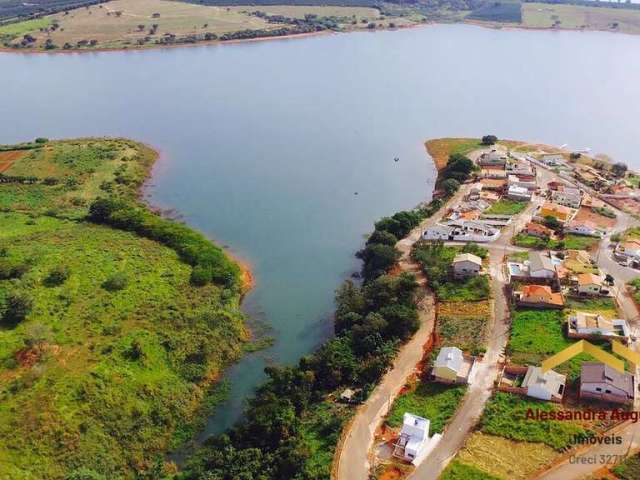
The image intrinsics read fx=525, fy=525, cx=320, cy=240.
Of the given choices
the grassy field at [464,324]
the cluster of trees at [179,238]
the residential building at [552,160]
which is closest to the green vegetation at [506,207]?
the residential building at [552,160]

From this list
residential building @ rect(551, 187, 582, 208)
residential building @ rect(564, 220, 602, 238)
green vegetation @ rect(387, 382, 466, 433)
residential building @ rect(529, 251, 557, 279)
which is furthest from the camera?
residential building @ rect(551, 187, 582, 208)

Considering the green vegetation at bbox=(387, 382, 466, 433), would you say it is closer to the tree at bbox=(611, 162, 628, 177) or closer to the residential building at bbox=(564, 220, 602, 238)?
the residential building at bbox=(564, 220, 602, 238)

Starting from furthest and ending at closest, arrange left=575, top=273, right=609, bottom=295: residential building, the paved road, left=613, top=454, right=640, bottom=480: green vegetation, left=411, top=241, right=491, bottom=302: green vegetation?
left=411, top=241, right=491, bottom=302: green vegetation, left=575, top=273, right=609, bottom=295: residential building, the paved road, left=613, top=454, right=640, bottom=480: green vegetation

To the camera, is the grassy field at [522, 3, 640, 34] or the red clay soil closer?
the red clay soil

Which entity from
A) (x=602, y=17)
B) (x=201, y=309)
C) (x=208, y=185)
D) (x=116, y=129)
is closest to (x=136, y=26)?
(x=116, y=129)

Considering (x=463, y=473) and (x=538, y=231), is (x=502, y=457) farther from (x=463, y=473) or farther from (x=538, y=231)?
(x=538, y=231)

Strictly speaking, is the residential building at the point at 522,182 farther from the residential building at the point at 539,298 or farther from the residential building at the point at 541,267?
the residential building at the point at 539,298

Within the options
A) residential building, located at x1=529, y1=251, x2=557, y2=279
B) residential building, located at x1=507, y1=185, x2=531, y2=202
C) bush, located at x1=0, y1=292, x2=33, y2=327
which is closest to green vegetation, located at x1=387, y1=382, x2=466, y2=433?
residential building, located at x1=529, y1=251, x2=557, y2=279
